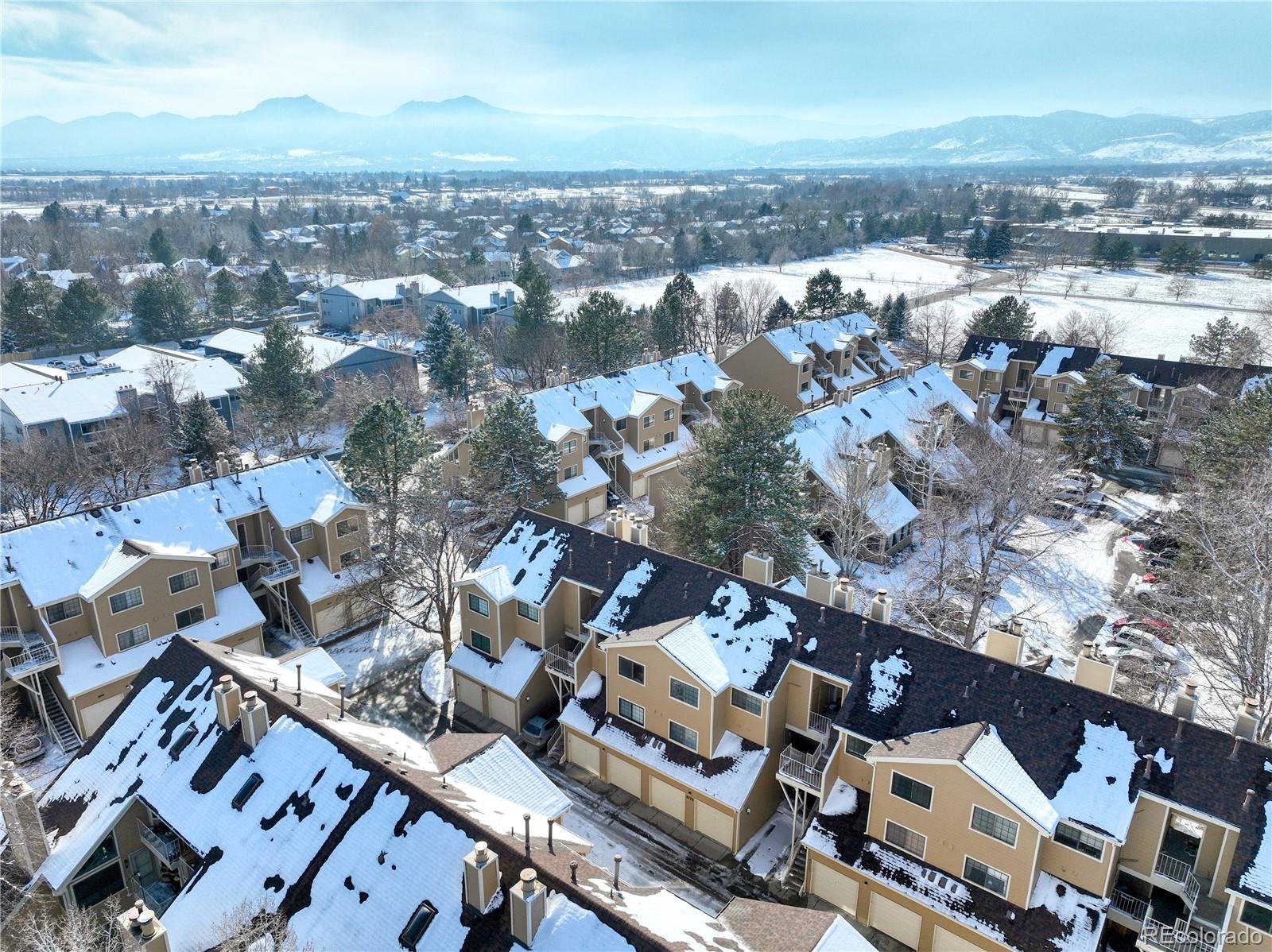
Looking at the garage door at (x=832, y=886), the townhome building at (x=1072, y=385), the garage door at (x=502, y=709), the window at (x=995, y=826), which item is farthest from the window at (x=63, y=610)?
the townhome building at (x=1072, y=385)

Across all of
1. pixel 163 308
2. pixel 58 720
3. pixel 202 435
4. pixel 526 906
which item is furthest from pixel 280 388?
pixel 526 906

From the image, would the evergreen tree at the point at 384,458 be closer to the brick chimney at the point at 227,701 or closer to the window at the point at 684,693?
the brick chimney at the point at 227,701

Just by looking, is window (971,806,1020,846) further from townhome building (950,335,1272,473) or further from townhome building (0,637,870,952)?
townhome building (950,335,1272,473)

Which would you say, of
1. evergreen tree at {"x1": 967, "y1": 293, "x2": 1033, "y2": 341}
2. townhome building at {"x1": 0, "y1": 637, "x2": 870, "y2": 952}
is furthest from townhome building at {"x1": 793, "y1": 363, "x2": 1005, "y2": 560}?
townhome building at {"x1": 0, "y1": 637, "x2": 870, "y2": 952}


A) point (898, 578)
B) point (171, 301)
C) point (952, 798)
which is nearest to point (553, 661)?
point (952, 798)

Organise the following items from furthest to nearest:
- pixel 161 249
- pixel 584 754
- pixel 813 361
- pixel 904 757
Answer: pixel 161 249 → pixel 813 361 → pixel 584 754 → pixel 904 757

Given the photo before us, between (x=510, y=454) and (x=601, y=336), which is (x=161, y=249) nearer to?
(x=601, y=336)

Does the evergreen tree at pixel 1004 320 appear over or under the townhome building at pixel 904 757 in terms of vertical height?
over
